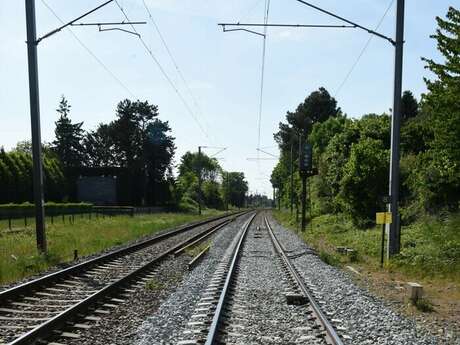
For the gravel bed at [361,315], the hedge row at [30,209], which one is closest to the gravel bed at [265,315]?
the gravel bed at [361,315]

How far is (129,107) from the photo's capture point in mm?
98625

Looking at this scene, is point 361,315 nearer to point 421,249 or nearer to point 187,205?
point 421,249

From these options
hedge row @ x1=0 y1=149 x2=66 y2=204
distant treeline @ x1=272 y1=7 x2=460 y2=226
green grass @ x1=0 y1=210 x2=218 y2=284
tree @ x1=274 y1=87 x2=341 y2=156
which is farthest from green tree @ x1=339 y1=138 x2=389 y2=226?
tree @ x1=274 y1=87 x2=341 y2=156

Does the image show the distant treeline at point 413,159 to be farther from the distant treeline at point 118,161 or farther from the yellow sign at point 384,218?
the distant treeline at point 118,161

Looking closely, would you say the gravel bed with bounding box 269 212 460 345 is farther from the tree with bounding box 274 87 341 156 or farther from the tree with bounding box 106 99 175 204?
the tree with bounding box 106 99 175 204

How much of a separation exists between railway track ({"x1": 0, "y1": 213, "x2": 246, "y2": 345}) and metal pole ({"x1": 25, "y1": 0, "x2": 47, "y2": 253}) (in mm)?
2762

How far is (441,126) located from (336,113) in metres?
72.6

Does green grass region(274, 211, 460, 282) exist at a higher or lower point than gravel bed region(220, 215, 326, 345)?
higher

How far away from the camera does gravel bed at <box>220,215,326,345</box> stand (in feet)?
25.5

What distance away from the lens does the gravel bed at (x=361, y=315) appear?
7801mm

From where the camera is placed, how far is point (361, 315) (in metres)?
9.33

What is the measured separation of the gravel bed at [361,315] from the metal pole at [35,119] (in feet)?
29.7

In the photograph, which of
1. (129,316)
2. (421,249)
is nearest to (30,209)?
(421,249)

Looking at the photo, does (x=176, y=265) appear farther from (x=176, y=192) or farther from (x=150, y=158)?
(x=176, y=192)
